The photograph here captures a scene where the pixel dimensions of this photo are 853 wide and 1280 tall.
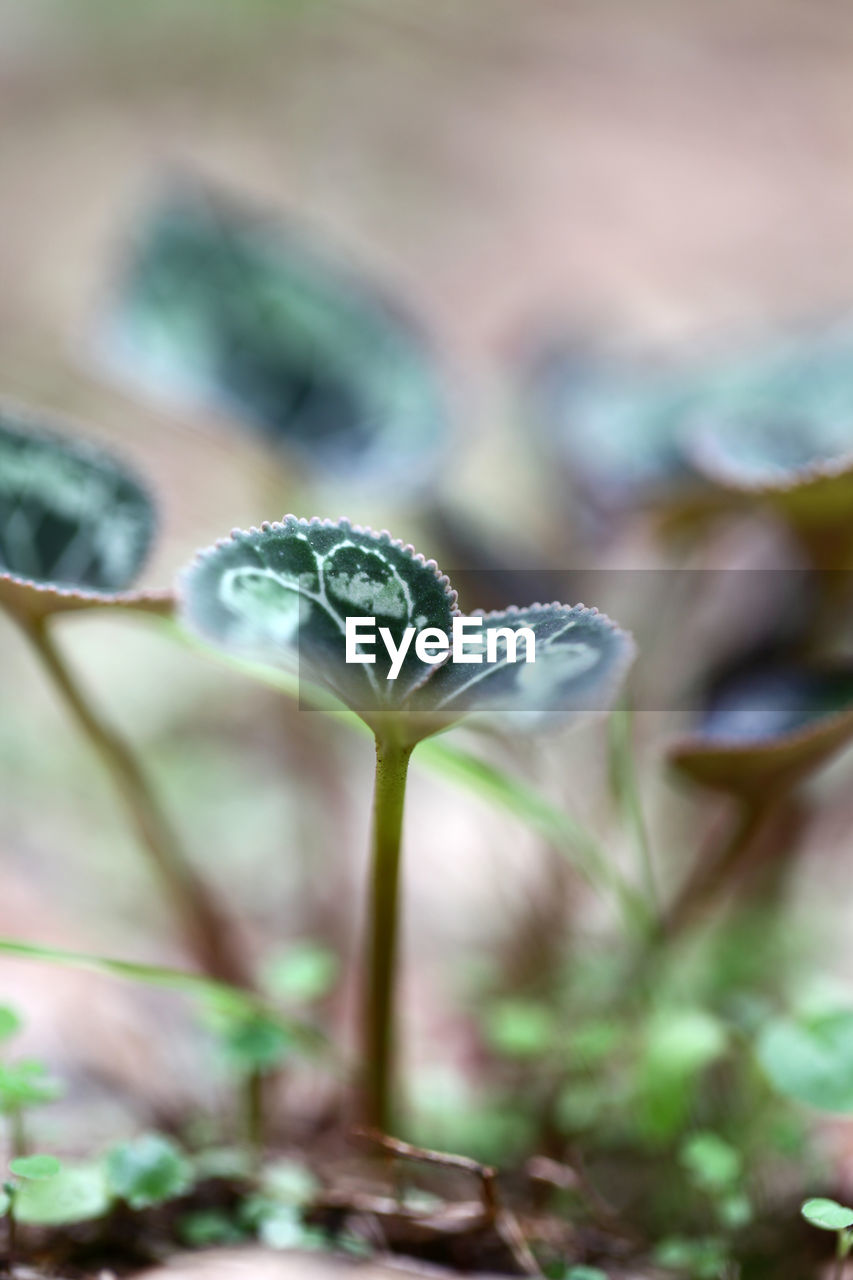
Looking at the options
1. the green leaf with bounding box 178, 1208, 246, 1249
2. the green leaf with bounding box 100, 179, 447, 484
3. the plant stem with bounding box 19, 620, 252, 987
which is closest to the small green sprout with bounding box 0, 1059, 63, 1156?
the green leaf with bounding box 178, 1208, 246, 1249

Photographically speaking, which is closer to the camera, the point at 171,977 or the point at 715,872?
the point at 171,977

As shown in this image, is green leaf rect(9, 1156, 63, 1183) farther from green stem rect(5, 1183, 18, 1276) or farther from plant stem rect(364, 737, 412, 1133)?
plant stem rect(364, 737, 412, 1133)

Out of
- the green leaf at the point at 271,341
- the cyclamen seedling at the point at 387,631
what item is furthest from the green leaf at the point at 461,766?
the green leaf at the point at 271,341

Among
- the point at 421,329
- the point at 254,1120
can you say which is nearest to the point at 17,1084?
the point at 254,1120

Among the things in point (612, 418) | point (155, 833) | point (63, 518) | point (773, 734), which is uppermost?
point (612, 418)

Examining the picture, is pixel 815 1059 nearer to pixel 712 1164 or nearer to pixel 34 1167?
pixel 712 1164

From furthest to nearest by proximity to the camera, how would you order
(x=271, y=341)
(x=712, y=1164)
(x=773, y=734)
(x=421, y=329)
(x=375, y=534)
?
(x=421, y=329) < (x=271, y=341) < (x=773, y=734) < (x=712, y=1164) < (x=375, y=534)

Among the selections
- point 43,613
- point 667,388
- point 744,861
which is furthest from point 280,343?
point 744,861
